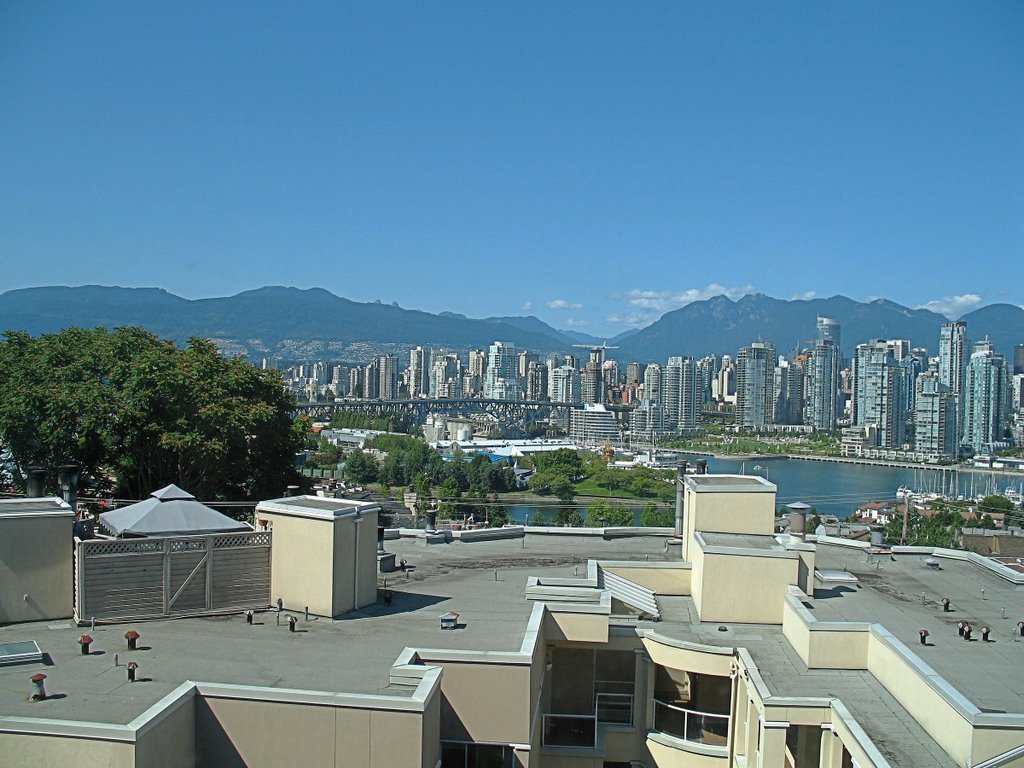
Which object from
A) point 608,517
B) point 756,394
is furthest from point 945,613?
point 756,394

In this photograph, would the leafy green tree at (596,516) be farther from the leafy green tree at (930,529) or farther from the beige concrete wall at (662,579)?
the beige concrete wall at (662,579)

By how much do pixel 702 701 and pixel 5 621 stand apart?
4450 millimetres

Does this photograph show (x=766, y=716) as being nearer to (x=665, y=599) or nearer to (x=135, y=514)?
(x=665, y=599)

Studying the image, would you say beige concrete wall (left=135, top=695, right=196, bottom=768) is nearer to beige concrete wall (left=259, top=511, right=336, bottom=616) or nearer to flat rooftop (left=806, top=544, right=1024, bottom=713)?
beige concrete wall (left=259, top=511, right=336, bottom=616)

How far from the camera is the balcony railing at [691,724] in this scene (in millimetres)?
5957

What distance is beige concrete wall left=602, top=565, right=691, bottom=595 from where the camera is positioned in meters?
7.79

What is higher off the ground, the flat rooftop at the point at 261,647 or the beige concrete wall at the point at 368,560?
the beige concrete wall at the point at 368,560

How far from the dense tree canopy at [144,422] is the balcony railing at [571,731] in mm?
6360

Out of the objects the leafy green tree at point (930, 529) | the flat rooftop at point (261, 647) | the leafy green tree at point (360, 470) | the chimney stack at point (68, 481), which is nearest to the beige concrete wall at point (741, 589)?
the flat rooftop at point (261, 647)

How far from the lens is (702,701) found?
6051 mm

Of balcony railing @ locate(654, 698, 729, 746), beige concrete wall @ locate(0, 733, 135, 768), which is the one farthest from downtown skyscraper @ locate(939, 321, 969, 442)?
beige concrete wall @ locate(0, 733, 135, 768)

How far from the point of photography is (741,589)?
6.89 metres

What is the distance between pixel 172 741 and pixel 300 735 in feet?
1.85

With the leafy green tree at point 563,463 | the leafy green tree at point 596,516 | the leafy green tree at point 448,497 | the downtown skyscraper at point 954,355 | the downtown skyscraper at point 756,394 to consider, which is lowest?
the leafy green tree at point 563,463
